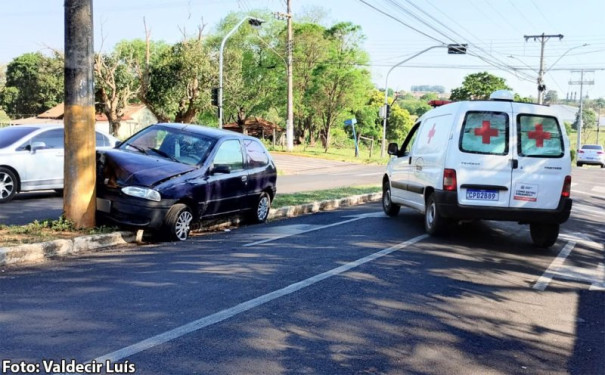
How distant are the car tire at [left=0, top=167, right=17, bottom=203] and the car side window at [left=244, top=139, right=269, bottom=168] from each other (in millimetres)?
5035

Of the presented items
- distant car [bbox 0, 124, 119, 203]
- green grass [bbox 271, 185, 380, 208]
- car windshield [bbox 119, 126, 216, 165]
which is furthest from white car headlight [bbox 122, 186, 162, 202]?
distant car [bbox 0, 124, 119, 203]

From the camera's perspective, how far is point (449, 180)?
7977mm

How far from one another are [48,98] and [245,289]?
67206 millimetres

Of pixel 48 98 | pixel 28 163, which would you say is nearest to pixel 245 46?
pixel 48 98

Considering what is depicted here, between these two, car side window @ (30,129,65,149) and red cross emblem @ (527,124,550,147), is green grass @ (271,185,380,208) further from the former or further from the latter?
red cross emblem @ (527,124,550,147)

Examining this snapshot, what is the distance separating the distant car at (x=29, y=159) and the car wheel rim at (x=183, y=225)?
5080 millimetres

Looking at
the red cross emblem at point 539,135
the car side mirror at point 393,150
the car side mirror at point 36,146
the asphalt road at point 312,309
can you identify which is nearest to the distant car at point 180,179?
the asphalt road at point 312,309

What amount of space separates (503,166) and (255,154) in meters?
4.40

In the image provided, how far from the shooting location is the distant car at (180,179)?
799 cm

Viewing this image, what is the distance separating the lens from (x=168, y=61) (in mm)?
35500

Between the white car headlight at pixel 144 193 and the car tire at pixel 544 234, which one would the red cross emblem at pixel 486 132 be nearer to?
the car tire at pixel 544 234

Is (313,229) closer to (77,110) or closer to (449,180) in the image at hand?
(449,180)

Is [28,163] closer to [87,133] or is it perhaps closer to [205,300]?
[87,133]

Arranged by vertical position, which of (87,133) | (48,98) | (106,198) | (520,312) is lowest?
Result: (520,312)
